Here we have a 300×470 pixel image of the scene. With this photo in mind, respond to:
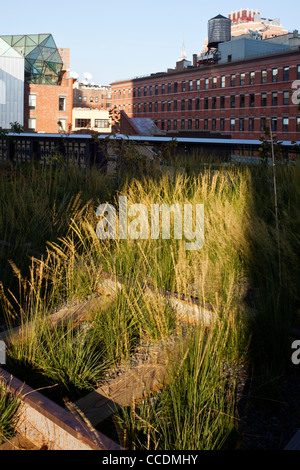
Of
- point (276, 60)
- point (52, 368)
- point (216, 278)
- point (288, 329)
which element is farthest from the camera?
point (276, 60)

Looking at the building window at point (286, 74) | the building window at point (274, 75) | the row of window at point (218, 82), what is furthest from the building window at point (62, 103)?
the building window at point (286, 74)

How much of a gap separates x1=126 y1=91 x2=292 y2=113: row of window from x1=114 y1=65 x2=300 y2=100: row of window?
5.64ft

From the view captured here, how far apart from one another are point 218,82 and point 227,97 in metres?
4.24

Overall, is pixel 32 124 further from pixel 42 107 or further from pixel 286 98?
pixel 286 98

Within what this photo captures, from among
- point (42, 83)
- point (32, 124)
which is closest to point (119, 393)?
point (32, 124)

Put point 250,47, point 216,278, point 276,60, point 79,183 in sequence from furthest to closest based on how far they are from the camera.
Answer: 1. point 250,47
2. point 276,60
3. point 79,183
4. point 216,278

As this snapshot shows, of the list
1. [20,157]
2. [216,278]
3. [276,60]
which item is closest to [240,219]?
[216,278]

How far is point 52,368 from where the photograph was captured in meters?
3.20

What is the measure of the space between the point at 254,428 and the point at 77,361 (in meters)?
1.16

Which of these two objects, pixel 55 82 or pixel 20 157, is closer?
pixel 20 157

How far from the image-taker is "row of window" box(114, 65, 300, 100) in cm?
6356

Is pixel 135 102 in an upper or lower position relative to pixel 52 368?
upper

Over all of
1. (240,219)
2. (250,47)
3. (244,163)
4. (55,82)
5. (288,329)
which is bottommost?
(288,329)

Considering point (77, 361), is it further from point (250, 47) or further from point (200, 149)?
point (250, 47)
